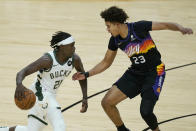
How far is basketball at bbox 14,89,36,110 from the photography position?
5.02 meters

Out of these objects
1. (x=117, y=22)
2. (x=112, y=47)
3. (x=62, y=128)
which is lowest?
(x=62, y=128)

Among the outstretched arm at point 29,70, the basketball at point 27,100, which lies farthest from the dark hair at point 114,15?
the basketball at point 27,100

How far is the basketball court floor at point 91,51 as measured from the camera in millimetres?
A: 7246

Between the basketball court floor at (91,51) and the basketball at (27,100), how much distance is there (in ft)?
5.82

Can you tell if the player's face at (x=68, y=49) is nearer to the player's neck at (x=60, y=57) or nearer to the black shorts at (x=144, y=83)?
the player's neck at (x=60, y=57)

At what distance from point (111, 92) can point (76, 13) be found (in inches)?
313

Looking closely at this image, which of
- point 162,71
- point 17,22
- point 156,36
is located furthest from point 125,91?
point 17,22

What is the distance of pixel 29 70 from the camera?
16.8 ft

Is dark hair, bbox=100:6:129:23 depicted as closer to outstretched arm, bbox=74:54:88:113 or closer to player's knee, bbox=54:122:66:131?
outstretched arm, bbox=74:54:88:113

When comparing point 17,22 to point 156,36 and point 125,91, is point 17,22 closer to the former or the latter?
point 156,36

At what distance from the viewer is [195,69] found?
9445 millimetres

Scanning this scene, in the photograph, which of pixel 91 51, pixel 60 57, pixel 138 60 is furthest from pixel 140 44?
pixel 91 51

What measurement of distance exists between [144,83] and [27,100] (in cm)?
161

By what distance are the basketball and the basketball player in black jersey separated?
31.3 inches
